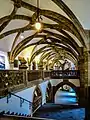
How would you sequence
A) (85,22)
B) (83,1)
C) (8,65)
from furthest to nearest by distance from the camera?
(8,65), (85,22), (83,1)

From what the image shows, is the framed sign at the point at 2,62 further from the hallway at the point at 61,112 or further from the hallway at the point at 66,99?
the hallway at the point at 66,99

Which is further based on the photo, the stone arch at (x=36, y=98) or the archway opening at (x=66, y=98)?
the archway opening at (x=66, y=98)

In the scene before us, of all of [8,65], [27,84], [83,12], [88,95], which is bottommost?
[88,95]

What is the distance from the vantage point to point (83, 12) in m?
7.37

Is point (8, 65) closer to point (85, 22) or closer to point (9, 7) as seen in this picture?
point (9, 7)

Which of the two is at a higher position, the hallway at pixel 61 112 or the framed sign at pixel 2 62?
the framed sign at pixel 2 62

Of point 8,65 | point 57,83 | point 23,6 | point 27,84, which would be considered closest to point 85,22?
point 23,6

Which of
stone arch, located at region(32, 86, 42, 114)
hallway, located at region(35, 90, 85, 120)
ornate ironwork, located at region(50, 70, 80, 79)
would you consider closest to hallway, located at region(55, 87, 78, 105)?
ornate ironwork, located at region(50, 70, 80, 79)

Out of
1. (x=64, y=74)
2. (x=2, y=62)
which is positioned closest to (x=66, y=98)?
(x=64, y=74)

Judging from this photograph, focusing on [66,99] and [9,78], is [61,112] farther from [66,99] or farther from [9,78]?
[66,99]

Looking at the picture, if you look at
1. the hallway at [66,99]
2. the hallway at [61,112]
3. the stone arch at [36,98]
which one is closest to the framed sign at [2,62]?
the stone arch at [36,98]

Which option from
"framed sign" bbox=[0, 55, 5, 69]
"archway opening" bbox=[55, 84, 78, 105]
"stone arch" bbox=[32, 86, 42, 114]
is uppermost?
"framed sign" bbox=[0, 55, 5, 69]

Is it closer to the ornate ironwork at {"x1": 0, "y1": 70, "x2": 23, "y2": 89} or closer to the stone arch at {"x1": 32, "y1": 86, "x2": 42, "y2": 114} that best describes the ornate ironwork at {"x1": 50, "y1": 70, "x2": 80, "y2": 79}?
the stone arch at {"x1": 32, "y1": 86, "x2": 42, "y2": 114}

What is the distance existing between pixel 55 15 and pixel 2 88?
13.3 feet
